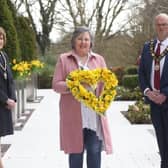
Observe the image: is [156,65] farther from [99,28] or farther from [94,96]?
[99,28]

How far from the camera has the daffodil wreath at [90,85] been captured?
457 centimetres

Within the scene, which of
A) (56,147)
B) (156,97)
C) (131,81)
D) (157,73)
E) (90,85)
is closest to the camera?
(90,85)

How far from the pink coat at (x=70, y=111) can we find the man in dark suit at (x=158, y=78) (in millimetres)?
749

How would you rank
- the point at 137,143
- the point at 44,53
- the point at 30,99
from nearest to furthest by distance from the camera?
the point at 137,143 < the point at 30,99 < the point at 44,53

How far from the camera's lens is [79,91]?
15.0 feet

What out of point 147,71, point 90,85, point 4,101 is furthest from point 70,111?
point 147,71

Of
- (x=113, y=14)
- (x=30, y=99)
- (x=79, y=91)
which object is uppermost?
(x=113, y=14)

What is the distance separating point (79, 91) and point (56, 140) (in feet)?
13.3

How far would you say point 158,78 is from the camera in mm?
5293

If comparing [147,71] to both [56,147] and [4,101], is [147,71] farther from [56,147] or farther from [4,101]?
[56,147]

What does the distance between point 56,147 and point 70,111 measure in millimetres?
3165

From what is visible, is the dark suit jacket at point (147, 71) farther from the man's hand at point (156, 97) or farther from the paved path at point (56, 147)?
the paved path at point (56, 147)

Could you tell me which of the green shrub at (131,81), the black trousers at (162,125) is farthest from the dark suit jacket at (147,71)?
the green shrub at (131,81)

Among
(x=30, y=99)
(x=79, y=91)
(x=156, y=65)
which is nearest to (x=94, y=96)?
(x=79, y=91)
